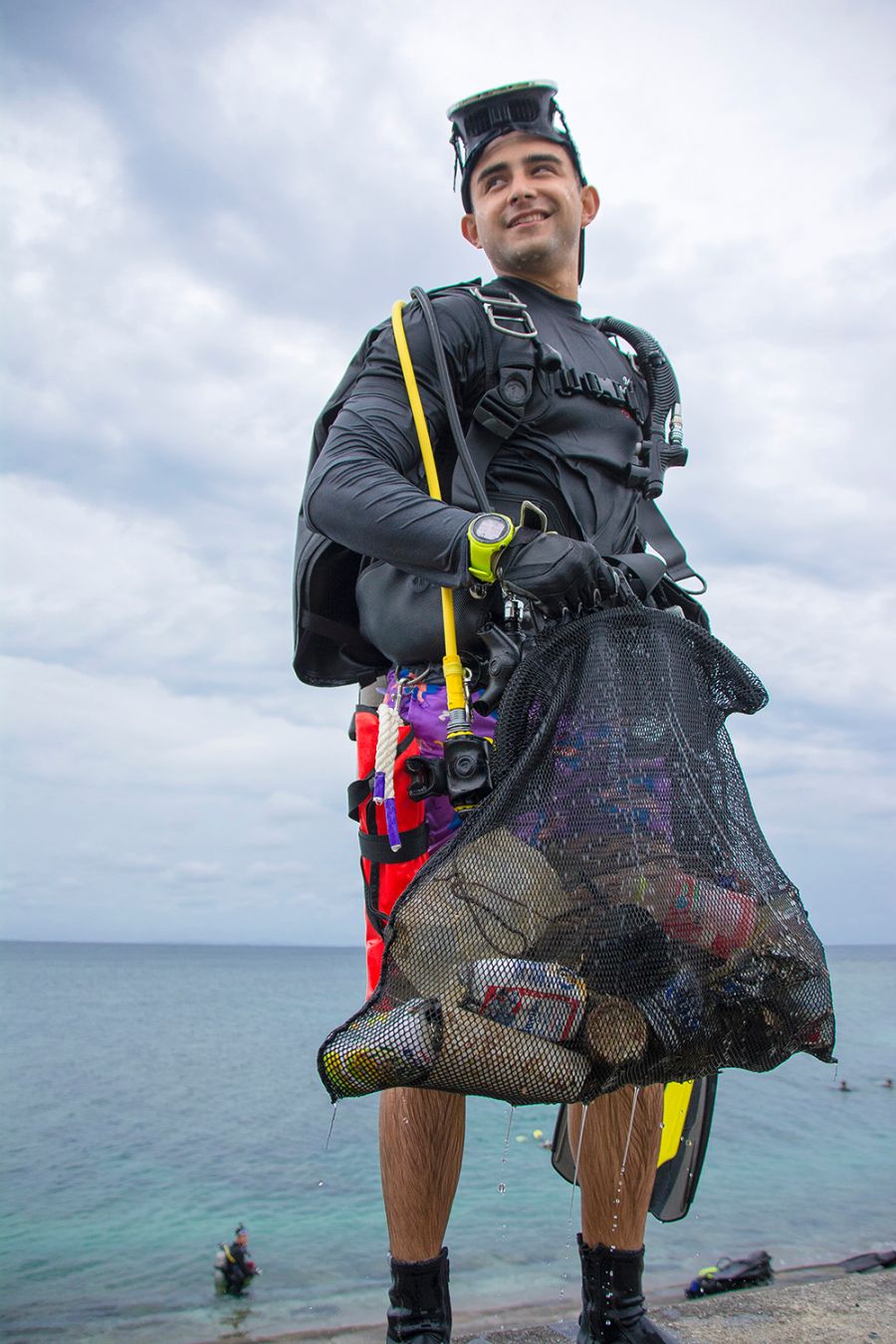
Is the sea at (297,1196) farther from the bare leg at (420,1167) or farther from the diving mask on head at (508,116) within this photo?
the diving mask on head at (508,116)

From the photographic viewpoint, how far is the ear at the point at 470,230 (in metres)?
3.07

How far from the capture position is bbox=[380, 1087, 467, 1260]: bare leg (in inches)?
89.4

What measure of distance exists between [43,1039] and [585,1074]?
2320 inches

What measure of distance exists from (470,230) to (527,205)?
0.32m

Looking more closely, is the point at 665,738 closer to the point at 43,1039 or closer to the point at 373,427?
the point at 373,427

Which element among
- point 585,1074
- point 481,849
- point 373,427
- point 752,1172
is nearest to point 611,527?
point 373,427

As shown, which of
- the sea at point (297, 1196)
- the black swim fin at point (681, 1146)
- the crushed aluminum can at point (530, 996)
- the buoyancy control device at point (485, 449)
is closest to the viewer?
the crushed aluminum can at point (530, 996)

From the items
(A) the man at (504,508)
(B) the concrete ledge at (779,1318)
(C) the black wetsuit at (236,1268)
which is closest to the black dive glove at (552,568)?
(A) the man at (504,508)

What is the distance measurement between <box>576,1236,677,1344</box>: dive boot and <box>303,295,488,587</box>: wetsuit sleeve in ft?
5.46

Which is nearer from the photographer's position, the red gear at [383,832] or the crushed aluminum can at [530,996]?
the crushed aluminum can at [530,996]

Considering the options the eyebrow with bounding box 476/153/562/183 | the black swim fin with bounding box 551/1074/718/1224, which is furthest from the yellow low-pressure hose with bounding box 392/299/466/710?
the black swim fin with bounding box 551/1074/718/1224

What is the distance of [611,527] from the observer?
2.65 meters

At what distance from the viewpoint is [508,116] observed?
284 centimetres

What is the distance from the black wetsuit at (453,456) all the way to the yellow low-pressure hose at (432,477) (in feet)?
0.15
